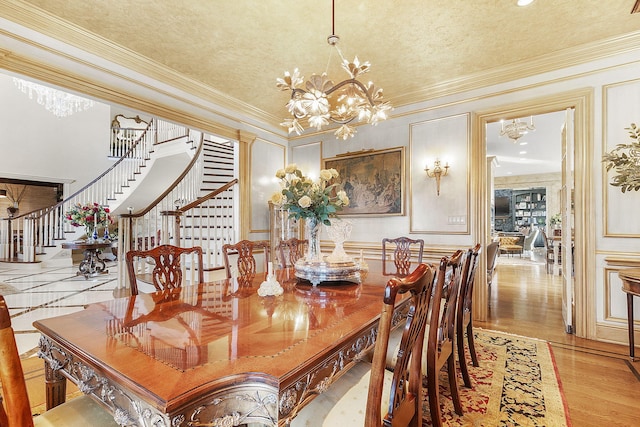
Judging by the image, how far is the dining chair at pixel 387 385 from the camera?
0.81 m

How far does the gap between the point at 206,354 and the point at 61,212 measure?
8306mm

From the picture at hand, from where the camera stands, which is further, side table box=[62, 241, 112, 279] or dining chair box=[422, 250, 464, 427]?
side table box=[62, 241, 112, 279]

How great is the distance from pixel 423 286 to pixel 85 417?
46.5 inches

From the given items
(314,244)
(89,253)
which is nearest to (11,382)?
(314,244)

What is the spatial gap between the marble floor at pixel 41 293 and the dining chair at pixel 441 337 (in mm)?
3085

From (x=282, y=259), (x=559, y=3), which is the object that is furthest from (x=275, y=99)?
(x=559, y=3)

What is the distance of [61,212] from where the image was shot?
6844mm

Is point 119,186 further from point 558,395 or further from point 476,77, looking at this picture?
point 558,395

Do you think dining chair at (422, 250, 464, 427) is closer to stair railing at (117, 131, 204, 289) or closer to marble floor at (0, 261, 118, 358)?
marble floor at (0, 261, 118, 358)

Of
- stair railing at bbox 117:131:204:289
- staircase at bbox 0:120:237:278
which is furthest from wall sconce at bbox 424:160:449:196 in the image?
stair railing at bbox 117:131:204:289

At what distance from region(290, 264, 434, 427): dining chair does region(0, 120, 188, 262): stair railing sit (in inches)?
277

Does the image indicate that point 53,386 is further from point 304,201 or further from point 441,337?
point 441,337

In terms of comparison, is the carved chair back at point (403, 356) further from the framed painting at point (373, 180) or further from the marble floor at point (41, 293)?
the marble floor at point (41, 293)

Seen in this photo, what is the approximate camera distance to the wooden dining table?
0.73 metres
